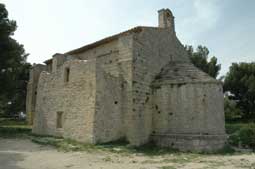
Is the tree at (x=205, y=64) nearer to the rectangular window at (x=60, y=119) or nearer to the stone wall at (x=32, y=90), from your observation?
the stone wall at (x=32, y=90)

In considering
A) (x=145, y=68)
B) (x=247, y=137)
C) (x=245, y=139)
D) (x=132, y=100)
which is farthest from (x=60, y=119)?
(x=247, y=137)

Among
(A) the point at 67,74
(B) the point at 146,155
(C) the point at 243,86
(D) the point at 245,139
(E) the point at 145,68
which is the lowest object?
(B) the point at 146,155

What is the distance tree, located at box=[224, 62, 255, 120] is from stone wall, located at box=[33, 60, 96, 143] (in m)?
23.5

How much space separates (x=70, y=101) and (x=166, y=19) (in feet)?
31.3

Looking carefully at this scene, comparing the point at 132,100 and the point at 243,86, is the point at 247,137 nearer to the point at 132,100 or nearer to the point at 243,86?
the point at 132,100

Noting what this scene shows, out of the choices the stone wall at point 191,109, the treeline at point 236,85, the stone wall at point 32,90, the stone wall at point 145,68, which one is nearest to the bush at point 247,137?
the stone wall at point 191,109

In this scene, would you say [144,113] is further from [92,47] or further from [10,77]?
[10,77]

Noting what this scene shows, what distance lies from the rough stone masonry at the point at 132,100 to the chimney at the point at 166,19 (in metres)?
2.13

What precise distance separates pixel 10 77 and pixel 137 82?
10605 millimetres

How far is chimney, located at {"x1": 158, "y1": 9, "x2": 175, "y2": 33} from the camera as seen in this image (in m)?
Result: 18.5

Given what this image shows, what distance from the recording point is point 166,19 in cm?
1864

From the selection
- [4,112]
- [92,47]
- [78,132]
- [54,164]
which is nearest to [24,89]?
[4,112]

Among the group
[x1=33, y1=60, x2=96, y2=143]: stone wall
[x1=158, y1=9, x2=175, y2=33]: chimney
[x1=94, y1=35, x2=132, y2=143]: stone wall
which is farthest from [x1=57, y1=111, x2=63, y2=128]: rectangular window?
[x1=158, y1=9, x2=175, y2=33]: chimney

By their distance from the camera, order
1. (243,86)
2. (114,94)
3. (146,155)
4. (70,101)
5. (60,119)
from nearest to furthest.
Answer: (146,155)
(114,94)
(70,101)
(60,119)
(243,86)
